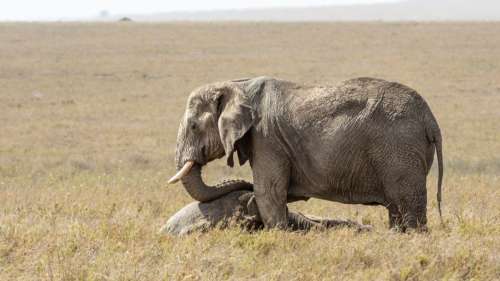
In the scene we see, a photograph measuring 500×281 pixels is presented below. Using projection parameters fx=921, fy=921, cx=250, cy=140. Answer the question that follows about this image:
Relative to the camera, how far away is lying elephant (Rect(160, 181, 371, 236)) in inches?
314

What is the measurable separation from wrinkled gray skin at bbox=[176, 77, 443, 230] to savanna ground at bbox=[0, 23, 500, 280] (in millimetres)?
403

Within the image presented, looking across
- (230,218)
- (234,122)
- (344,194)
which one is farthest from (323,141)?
(230,218)

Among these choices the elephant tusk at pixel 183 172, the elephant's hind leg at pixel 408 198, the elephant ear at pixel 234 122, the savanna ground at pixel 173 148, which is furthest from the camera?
the elephant tusk at pixel 183 172

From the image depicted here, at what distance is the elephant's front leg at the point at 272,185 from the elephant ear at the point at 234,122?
21 cm

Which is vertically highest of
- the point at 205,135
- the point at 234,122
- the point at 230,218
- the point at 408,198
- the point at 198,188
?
the point at 234,122

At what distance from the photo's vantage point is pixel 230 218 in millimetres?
7898

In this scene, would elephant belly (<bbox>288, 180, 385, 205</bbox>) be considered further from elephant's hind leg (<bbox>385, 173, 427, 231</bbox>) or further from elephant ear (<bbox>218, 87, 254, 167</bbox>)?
elephant ear (<bbox>218, 87, 254, 167</bbox>)

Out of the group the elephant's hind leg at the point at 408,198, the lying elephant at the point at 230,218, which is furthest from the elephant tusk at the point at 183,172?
the elephant's hind leg at the point at 408,198

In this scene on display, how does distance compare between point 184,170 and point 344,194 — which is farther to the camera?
point 184,170

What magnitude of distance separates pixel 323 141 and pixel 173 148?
1108cm

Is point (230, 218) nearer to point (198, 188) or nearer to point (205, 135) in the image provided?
point (198, 188)

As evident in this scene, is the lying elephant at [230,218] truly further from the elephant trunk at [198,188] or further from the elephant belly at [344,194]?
the elephant belly at [344,194]

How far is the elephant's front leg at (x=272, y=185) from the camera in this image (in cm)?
792

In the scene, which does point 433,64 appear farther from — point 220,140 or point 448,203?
point 220,140
